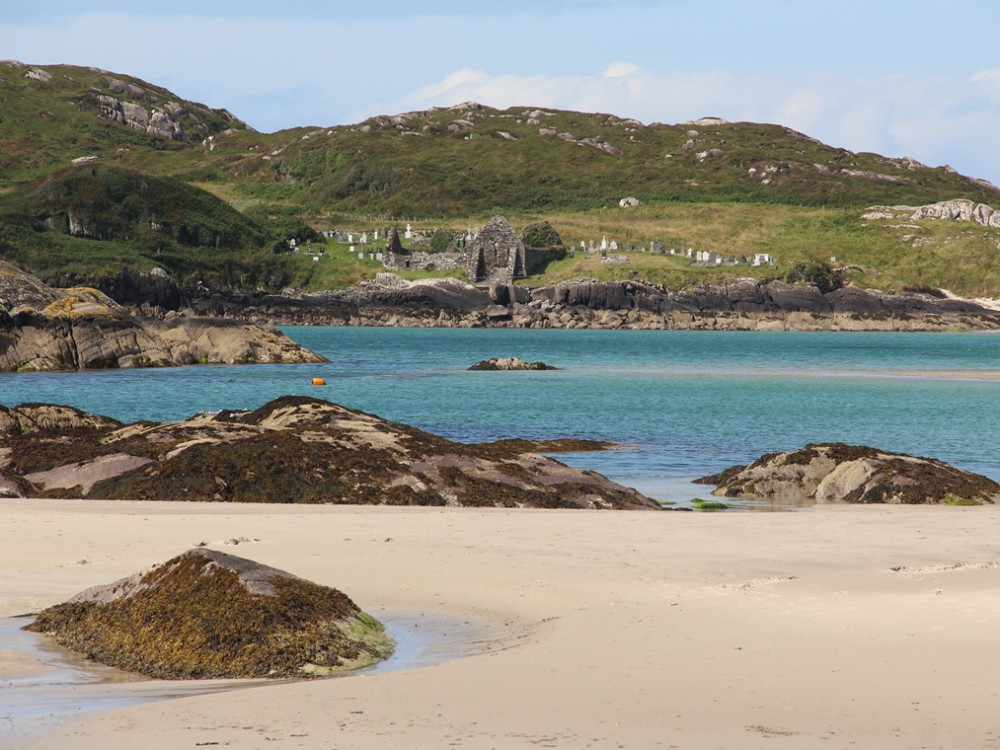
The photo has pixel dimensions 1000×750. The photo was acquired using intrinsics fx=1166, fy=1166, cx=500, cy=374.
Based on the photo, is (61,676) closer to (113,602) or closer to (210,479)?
(113,602)

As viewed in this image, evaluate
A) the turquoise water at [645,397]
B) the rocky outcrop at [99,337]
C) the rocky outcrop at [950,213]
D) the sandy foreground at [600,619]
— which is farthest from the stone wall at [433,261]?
the sandy foreground at [600,619]

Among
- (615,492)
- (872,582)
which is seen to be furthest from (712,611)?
(615,492)

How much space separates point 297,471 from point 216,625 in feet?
33.3

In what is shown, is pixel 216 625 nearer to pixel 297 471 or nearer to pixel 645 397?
pixel 297 471

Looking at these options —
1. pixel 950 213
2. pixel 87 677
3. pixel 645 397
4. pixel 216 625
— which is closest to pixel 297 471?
pixel 216 625

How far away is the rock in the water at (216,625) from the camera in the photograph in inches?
323

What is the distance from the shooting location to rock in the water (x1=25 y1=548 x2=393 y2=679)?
26.9 feet

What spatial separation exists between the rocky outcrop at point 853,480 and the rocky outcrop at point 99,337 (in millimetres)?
46192

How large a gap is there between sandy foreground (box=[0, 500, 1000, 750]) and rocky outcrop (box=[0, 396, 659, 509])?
44.9 inches

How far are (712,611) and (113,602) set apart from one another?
484cm

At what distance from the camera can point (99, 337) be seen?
205 ft

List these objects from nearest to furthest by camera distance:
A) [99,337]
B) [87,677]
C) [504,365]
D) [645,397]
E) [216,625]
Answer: [87,677]
[216,625]
[645,397]
[99,337]
[504,365]

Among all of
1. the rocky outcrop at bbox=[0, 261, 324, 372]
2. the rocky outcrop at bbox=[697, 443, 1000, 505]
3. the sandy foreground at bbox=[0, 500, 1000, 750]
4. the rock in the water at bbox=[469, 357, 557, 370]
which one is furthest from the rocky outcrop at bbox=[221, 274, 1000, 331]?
the sandy foreground at bbox=[0, 500, 1000, 750]

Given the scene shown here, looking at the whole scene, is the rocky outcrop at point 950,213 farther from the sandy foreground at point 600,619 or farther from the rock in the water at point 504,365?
the sandy foreground at point 600,619
